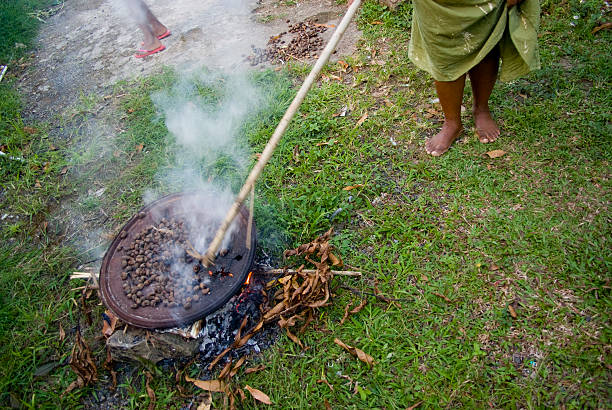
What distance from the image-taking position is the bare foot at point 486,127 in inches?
122

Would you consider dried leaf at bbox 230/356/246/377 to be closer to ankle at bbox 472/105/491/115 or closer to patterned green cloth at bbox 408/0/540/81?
patterned green cloth at bbox 408/0/540/81

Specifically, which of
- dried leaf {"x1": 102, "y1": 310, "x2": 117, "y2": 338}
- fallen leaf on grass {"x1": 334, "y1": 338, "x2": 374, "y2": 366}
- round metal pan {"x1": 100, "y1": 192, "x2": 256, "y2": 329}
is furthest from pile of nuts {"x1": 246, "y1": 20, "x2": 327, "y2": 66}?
fallen leaf on grass {"x1": 334, "y1": 338, "x2": 374, "y2": 366}

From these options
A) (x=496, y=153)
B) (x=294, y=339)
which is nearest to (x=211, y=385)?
(x=294, y=339)

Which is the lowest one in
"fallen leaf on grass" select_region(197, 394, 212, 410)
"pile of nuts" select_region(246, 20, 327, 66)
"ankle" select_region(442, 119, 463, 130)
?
"fallen leaf on grass" select_region(197, 394, 212, 410)

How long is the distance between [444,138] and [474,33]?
3.02ft

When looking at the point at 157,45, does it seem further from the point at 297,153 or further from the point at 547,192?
the point at 547,192

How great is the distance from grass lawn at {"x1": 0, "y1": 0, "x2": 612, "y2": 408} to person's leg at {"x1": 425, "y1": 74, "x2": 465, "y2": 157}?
0.40 feet

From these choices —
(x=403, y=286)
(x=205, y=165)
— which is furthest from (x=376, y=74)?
(x=403, y=286)

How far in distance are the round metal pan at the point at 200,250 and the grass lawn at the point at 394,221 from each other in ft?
1.74

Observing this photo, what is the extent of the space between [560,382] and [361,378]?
105cm

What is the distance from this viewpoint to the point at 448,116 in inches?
120

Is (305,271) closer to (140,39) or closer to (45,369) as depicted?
(45,369)

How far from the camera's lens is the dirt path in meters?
4.86

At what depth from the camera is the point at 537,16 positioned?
243cm
